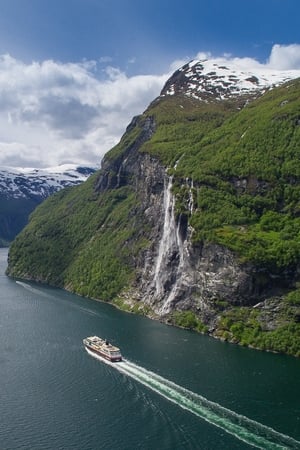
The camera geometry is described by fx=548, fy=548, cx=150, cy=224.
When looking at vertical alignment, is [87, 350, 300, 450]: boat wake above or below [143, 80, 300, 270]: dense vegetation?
below

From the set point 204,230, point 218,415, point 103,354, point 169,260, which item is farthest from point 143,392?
point 169,260

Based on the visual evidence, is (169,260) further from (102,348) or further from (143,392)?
(143,392)

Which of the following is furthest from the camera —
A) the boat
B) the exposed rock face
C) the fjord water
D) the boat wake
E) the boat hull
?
the exposed rock face

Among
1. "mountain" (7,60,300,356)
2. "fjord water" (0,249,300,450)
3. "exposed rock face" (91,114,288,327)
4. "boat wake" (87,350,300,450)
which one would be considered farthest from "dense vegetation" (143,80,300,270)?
"boat wake" (87,350,300,450)

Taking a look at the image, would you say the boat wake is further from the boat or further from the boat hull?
the boat

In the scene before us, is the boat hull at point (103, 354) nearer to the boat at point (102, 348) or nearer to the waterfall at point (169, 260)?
the boat at point (102, 348)

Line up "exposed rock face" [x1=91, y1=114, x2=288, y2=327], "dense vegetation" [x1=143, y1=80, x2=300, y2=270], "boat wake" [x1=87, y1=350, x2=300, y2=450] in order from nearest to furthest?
"boat wake" [x1=87, y1=350, x2=300, y2=450], "exposed rock face" [x1=91, y1=114, x2=288, y2=327], "dense vegetation" [x1=143, y1=80, x2=300, y2=270]

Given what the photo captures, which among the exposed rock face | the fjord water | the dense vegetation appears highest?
the dense vegetation
